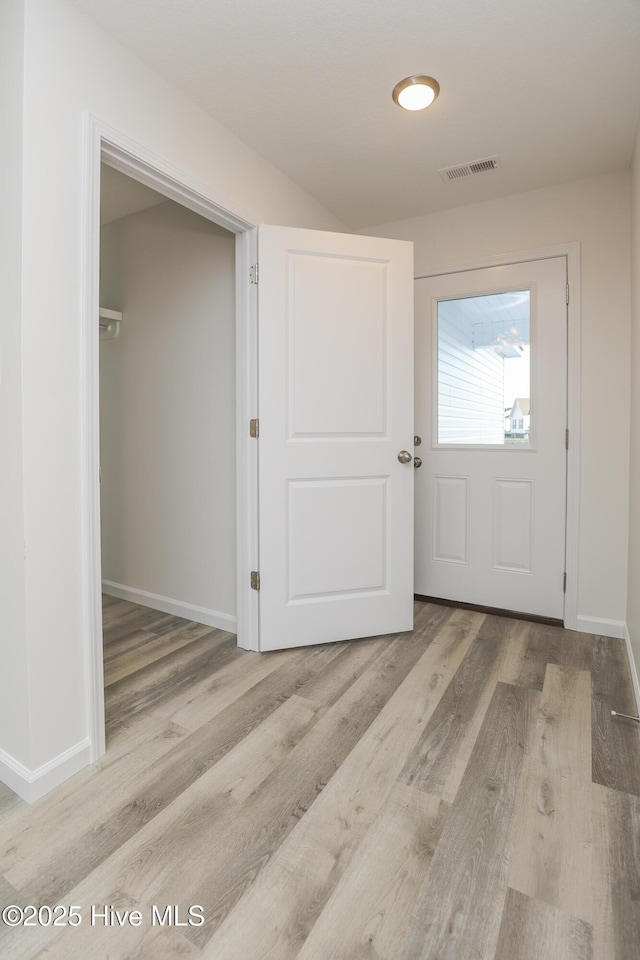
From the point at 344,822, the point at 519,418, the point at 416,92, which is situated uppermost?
the point at 416,92

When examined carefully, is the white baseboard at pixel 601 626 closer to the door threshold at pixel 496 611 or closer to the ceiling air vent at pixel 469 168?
the door threshold at pixel 496 611

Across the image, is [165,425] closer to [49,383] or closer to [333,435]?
[333,435]

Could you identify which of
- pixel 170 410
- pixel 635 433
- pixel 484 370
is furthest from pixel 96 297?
pixel 635 433

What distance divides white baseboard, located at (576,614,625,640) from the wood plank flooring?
0.43 meters

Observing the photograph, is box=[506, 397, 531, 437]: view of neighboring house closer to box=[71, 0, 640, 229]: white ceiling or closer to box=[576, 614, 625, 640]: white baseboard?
box=[576, 614, 625, 640]: white baseboard

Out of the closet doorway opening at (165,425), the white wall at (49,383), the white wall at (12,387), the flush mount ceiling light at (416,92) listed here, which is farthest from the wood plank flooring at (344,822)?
the flush mount ceiling light at (416,92)

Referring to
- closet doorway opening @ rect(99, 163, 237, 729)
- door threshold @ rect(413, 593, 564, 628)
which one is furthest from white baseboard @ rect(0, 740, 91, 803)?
door threshold @ rect(413, 593, 564, 628)

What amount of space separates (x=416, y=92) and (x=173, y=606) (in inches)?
110

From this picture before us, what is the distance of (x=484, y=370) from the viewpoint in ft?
9.80

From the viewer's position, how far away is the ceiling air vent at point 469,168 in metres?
2.51

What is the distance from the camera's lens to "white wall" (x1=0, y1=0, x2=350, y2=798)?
1.45 m

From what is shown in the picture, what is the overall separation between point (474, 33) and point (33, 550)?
2.21 metres

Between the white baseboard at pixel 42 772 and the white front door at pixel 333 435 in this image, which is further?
the white front door at pixel 333 435

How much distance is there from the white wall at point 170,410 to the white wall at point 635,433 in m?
1.92
